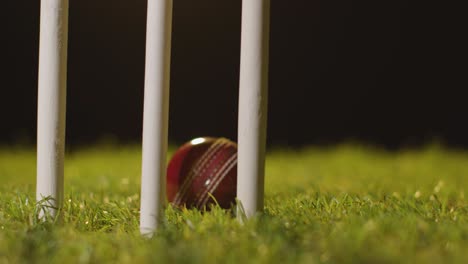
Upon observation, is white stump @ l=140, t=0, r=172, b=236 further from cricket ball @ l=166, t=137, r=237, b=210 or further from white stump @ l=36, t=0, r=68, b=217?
cricket ball @ l=166, t=137, r=237, b=210

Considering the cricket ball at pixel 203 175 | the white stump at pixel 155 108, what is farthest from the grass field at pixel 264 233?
the cricket ball at pixel 203 175

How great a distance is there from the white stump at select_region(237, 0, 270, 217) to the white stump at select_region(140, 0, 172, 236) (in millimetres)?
347

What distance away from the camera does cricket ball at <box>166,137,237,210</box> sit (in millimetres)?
3559

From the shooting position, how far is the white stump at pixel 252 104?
2.79 m

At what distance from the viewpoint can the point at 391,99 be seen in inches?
278

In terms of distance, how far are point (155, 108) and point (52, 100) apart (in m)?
0.50

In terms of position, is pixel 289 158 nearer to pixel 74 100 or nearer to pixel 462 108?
pixel 462 108

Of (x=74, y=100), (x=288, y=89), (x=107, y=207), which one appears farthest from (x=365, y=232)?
(x=74, y=100)

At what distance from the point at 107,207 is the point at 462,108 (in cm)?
501

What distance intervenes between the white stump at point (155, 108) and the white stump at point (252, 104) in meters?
0.35

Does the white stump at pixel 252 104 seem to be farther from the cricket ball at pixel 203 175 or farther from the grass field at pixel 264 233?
the cricket ball at pixel 203 175

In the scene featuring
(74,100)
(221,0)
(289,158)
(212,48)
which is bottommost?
(289,158)

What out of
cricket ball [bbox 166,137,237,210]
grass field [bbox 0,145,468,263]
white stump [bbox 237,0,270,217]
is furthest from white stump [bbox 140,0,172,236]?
cricket ball [bbox 166,137,237,210]

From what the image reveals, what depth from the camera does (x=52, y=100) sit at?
9.53 ft
